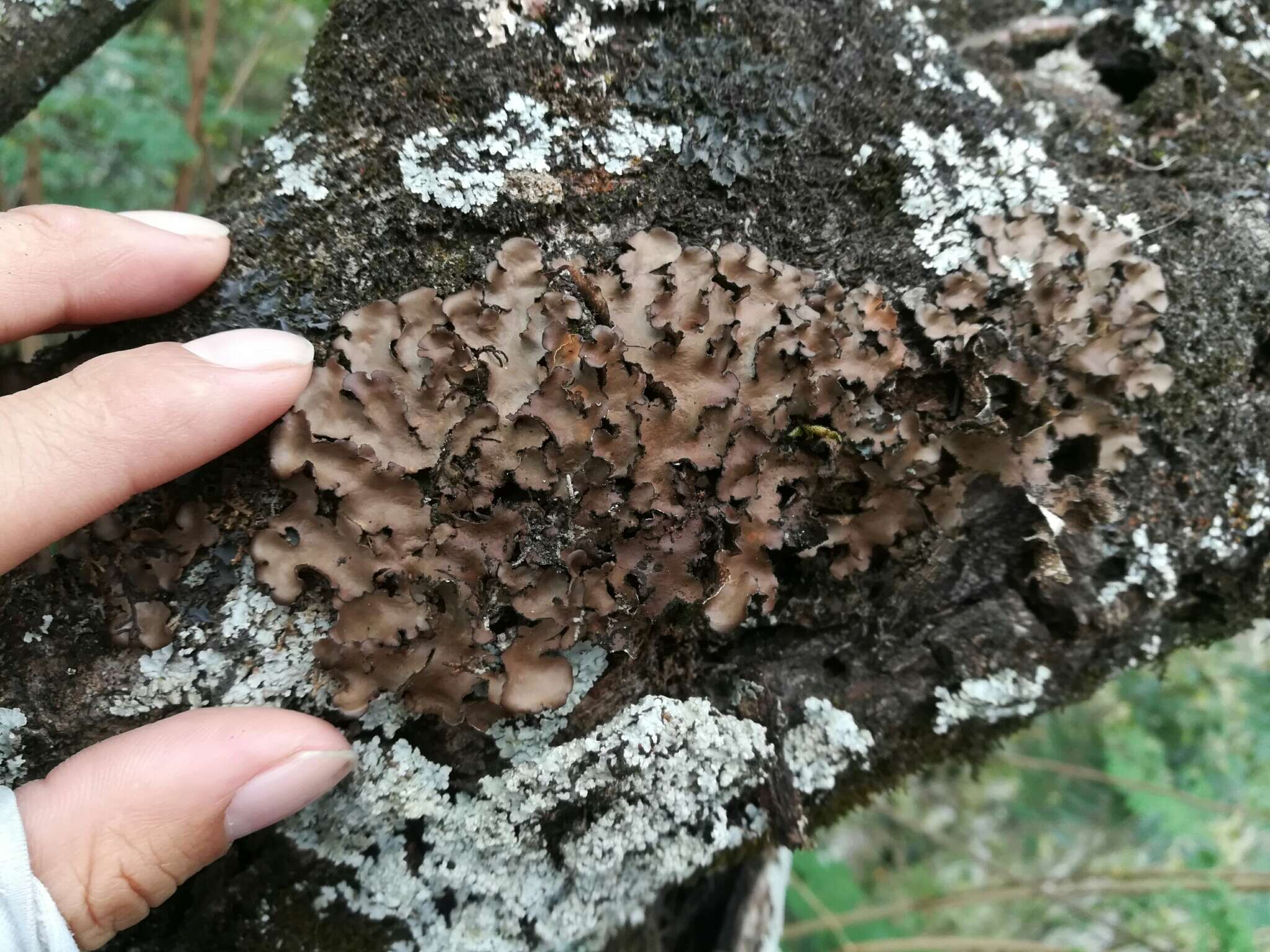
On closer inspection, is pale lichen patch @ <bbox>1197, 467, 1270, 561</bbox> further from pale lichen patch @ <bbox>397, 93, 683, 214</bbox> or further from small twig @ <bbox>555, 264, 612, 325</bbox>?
pale lichen patch @ <bbox>397, 93, 683, 214</bbox>

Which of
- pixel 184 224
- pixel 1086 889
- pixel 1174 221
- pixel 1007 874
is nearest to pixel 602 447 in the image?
pixel 184 224

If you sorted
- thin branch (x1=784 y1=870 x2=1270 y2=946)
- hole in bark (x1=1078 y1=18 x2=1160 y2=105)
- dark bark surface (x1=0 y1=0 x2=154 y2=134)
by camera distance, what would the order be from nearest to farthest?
dark bark surface (x1=0 y1=0 x2=154 y2=134), hole in bark (x1=1078 y1=18 x2=1160 y2=105), thin branch (x1=784 y1=870 x2=1270 y2=946)

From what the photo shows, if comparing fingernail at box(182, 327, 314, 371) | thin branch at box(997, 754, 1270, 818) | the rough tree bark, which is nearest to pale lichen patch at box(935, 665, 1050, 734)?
the rough tree bark

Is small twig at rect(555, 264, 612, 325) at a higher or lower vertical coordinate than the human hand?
higher

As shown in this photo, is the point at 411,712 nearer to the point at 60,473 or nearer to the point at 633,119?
the point at 60,473

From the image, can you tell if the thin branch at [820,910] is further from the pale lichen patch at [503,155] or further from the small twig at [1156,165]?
the pale lichen patch at [503,155]

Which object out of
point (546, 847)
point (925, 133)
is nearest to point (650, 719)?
point (546, 847)

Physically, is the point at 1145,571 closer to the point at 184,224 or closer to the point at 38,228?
the point at 184,224
